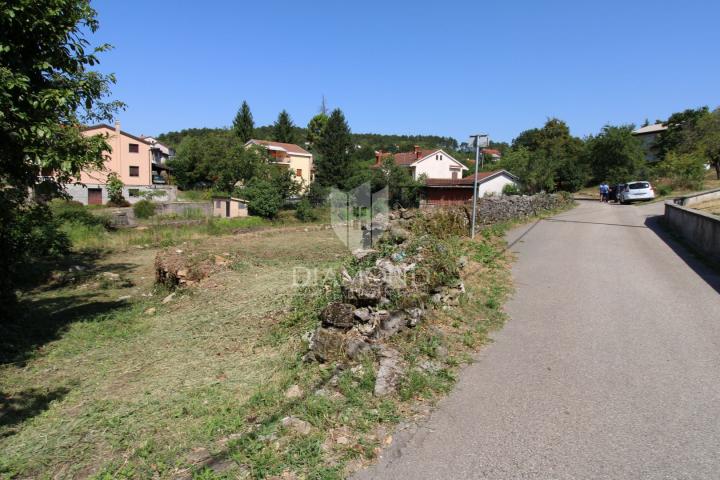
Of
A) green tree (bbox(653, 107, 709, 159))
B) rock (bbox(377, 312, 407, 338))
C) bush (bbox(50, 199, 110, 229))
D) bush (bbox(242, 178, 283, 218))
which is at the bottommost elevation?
rock (bbox(377, 312, 407, 338))

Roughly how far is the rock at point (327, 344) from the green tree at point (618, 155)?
35.4 m

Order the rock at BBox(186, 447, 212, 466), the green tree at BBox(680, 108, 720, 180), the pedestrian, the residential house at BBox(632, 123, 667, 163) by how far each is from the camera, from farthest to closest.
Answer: the residential house at BBox(632, 123, 667, 163), the green tree at BBox(680, 108, 720, 180), the pedestrian, the rock at BBox(186, 447, 212, 466)

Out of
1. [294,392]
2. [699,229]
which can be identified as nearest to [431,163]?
[699,229]

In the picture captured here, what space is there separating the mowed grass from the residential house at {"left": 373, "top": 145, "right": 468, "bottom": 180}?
39.3 meters

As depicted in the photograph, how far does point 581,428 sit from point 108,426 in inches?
177

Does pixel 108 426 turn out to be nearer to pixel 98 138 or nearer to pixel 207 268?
pixel 98 138

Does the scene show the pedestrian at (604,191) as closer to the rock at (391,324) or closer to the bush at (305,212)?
the bush at (305,212)

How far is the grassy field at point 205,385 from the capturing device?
136 inches

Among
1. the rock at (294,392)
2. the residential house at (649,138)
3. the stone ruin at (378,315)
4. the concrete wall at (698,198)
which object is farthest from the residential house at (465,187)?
the rock at (294,392)

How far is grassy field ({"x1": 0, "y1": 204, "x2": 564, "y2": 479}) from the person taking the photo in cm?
346

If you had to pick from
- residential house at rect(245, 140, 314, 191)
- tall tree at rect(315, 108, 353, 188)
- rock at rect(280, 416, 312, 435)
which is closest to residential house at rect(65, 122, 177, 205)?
residential house at rect(245, 140, 314, 191)

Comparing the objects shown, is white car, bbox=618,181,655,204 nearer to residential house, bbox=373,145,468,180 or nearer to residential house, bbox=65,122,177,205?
residential house, bbox=373,145,468,180

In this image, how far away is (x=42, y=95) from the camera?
18.4 ft

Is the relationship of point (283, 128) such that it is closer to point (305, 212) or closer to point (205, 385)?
point (305, 212)
